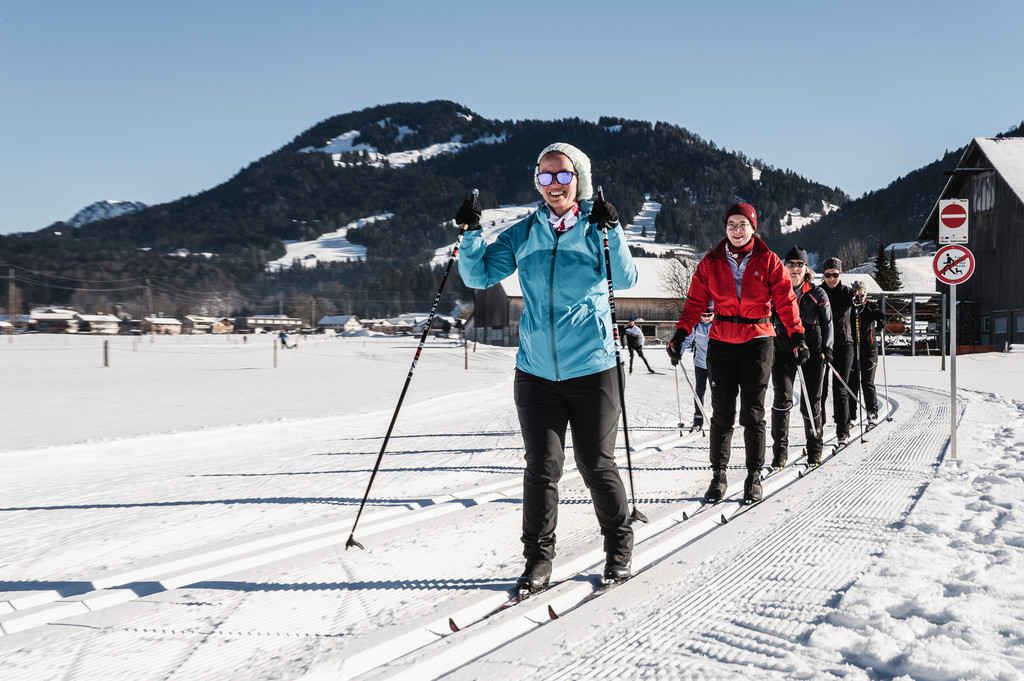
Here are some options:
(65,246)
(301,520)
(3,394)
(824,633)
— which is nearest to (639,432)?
(301,520)

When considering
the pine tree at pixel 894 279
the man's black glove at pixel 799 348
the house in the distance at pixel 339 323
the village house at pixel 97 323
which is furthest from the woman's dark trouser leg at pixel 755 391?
the house in the distance at pixel 339 323

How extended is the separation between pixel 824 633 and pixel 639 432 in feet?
17.5

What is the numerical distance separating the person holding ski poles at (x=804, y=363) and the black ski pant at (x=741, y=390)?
2.86ft

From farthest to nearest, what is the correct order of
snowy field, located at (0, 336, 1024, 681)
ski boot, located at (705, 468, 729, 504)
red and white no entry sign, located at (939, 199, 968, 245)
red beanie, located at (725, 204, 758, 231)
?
red and white no entry sign, located at (939, 199, 968, 245) < ski boot, located at (705, 468, 729, 504) < red beanie, located at (725, 204, 758, 231) < snowy field, located at (0, 336, 1024, 681)

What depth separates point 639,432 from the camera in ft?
25.3

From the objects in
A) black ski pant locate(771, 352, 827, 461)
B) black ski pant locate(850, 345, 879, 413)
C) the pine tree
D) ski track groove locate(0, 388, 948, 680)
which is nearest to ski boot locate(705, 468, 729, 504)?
ski track groove locate(0, 388, 948, 680)

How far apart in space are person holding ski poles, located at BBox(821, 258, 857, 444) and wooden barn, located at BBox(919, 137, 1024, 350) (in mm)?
30205

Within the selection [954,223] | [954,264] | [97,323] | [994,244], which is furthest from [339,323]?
[954,223]

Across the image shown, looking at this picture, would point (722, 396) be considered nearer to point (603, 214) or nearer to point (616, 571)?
point (616, 571)

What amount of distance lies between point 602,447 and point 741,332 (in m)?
1.91

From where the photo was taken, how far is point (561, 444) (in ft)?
9.54

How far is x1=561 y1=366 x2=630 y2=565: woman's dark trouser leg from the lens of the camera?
9.34ft

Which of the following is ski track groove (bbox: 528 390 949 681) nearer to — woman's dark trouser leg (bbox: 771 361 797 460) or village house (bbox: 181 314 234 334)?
woman's dark trouser leg (bbox: 771 361 797 460)

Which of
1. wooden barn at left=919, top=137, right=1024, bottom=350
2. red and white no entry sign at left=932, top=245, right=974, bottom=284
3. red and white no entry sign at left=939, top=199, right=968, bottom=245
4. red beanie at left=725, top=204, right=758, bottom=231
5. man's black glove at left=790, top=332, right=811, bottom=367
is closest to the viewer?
red beanie at left=725, top=204, right=758, bottom=231
